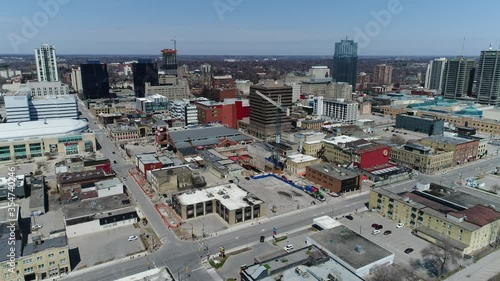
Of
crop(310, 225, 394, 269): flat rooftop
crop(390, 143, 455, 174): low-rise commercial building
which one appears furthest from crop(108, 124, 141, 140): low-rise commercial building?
crop(310, 225, 394, 269): flat rooftop

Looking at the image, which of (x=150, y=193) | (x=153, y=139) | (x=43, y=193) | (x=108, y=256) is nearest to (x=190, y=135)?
(x=153, y=139)

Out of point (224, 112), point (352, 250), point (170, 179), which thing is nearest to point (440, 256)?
point (352, 250)

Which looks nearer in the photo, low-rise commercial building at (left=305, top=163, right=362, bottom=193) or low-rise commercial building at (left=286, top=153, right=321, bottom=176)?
low-rise commercial building at (left=305, top=163, right=362, bottom=193)

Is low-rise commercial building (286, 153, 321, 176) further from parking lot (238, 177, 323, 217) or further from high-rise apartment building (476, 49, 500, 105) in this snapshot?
high-rise apartment building (476, 49, 500, 105)

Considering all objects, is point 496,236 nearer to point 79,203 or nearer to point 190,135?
point 79,203

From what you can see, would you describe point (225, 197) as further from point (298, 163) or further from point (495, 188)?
point (495, 188)
